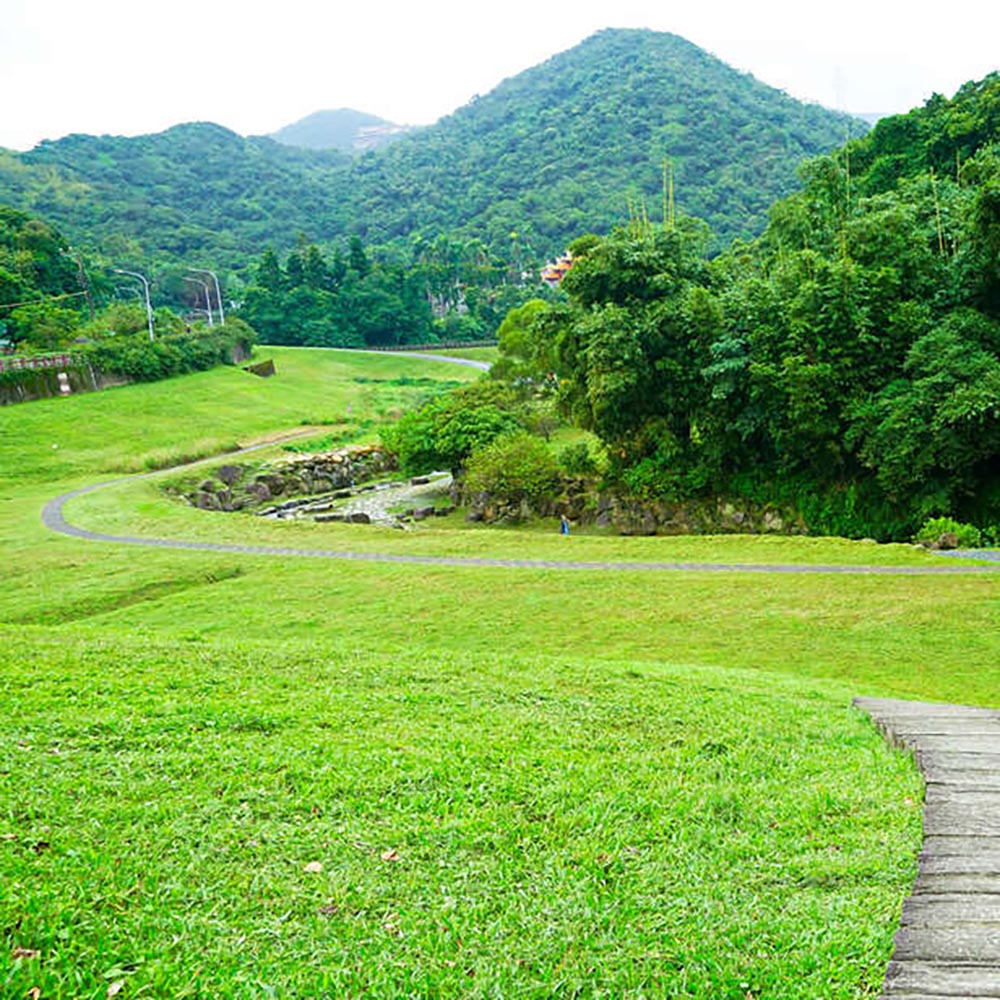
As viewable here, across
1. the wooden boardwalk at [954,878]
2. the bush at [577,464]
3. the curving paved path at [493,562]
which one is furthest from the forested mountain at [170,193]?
the wooden boardwalk at [954,878]

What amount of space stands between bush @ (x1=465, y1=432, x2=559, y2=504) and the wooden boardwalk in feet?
71.8

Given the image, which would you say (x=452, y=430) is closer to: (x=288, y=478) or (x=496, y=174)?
(x=288, y=478)

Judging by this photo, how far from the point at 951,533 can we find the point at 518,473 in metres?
14.2

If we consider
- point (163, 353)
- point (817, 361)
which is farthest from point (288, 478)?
point (817, 361)

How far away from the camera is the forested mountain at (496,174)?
10375 centimetres

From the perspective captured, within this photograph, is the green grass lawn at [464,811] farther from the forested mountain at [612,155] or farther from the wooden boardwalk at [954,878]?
the forested mountain at [612,155]

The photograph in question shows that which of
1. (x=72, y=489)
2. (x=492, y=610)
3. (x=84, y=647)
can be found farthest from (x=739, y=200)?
(x=84, y=647)

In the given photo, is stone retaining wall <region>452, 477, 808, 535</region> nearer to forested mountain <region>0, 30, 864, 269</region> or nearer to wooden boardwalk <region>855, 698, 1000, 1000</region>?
wooden boardwalk <region>855, 698, 1000, 1000</region>

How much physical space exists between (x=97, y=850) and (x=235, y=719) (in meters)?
2.13

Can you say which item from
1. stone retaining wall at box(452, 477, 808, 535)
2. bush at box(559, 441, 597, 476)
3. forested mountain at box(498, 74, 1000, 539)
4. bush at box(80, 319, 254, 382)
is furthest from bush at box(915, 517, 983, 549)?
bush at box(80, 319, 254, 382)

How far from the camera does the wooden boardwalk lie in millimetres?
3492

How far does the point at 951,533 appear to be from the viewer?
18.3 metres

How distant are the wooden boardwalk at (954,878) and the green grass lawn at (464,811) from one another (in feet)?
0.45

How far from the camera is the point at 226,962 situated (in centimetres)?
362
